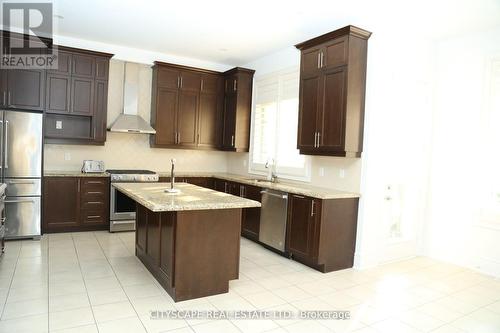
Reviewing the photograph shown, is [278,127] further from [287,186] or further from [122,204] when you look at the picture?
[122,204]

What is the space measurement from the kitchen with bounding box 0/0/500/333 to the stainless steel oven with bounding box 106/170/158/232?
0.02 meters

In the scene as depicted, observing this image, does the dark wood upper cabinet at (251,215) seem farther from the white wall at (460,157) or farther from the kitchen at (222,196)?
the white wall at (460,157)

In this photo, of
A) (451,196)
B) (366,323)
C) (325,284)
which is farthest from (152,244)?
(451,196)

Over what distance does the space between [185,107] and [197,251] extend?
3.65 meters

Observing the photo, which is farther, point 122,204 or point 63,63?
point 122,204

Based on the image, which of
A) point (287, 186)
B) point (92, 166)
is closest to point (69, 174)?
point (92, 166)

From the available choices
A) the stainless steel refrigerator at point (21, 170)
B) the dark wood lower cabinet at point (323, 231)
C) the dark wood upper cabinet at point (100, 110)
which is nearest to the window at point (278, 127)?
the dark wood lower cabinet at point (323, 231)

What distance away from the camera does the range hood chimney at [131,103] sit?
5.84 metres

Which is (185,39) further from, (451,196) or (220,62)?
(451,196)

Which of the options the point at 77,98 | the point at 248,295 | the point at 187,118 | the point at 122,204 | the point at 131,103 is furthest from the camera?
the point at 187,118

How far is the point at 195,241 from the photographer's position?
3191 millimetres

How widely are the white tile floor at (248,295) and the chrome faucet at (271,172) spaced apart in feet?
4.37

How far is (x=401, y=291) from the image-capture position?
11.8 feet

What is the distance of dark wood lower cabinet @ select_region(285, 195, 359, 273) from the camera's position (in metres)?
4.07
